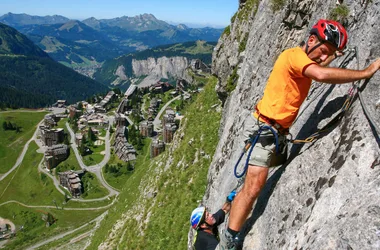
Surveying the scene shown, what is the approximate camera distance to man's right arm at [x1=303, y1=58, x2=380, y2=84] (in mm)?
Answer: 7094

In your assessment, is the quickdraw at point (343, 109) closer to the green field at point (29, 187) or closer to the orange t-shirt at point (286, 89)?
the orange t-shirt at point (286, 89)

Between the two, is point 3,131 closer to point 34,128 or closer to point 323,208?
point 34,128

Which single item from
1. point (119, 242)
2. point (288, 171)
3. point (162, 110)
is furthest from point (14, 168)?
point (288, 171)

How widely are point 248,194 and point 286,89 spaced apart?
3186 millimetres

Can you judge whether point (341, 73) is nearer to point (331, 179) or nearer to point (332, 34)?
point (332, 34)

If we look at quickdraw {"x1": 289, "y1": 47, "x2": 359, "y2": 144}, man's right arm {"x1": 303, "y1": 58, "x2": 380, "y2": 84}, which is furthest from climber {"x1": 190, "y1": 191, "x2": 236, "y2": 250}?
man's right arm {"x1": 303, "y1": 58, "x2": 380, "y2": 84}

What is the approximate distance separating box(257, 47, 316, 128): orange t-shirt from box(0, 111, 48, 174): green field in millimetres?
163710

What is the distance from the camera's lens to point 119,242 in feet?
105

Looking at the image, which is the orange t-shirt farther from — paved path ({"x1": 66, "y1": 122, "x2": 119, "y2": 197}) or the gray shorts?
paved path ({"x1": 66, "y1": 122, "x2": 119, "y2": 197})

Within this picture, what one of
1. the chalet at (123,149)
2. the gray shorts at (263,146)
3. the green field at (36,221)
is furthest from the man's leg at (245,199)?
the chalet at (123,149)

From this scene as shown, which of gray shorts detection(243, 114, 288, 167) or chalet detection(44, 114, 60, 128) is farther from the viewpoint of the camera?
chalet detection(44, 114, 60, 128)

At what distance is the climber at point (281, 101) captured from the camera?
311 inches

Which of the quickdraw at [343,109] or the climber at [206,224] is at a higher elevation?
the quickdraw at [343,109]

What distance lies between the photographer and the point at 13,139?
564 feet
